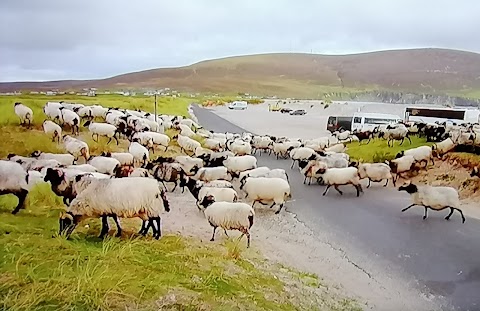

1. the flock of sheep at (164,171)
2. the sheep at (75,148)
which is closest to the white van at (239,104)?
the flock of sheep at (164,171)

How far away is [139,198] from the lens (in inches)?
135

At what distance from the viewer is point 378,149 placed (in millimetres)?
9047

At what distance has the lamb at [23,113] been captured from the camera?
141 inches

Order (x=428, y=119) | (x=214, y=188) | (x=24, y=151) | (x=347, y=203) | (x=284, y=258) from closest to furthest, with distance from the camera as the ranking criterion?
1. (x=284, y=258)
2. (x=24, y=151)
3. (x=214, y=188)
4. (x=347, y=203)
5. (x=428, y=119)

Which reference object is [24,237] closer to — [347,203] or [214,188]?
[214,188]

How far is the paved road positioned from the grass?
6.13 ft

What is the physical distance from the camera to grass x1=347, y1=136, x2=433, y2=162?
8.49m

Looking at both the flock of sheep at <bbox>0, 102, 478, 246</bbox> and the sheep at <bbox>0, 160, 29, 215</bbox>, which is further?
the sheep at <bbox>0, 160, 29, 215</bbox>

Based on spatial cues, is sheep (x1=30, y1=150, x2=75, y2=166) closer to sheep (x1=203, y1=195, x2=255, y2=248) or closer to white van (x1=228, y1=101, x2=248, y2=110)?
sheep (x1=203, y1=195, x2=255, y2=248)

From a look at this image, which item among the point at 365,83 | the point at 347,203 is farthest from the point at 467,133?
the point at 347,203

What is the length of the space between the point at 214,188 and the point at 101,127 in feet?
10.4

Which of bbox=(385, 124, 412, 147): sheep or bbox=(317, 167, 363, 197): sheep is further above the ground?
bbox=(385, 124, 412, 147): sheep

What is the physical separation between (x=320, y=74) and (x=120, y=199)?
11.6ft

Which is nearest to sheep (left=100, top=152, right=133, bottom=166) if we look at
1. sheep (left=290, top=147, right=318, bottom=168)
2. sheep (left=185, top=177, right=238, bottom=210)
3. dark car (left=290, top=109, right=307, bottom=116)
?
Result: sheep (left=185, top=177, right=238, bottom=210)
